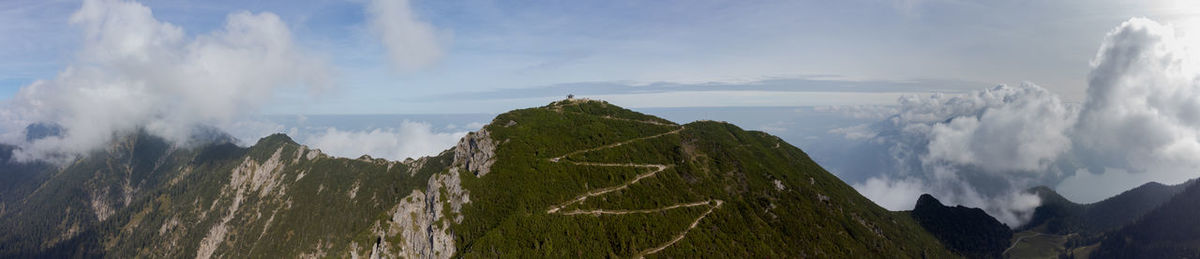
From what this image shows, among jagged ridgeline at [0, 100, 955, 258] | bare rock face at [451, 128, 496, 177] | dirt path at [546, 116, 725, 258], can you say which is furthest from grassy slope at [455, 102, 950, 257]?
bare rock face at [451, 128, 496, 177]

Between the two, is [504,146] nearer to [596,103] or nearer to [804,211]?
[596,103]

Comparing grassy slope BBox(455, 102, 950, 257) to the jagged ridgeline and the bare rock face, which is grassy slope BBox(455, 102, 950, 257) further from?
the bare rock face

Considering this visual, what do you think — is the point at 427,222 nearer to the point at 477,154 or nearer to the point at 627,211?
the point at 477,154

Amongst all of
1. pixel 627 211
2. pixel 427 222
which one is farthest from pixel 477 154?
pixel 627 211

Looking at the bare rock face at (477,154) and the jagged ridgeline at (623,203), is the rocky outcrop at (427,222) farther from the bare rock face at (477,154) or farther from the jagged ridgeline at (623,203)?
the bare rock face at (477,154)

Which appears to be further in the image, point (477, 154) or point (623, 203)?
point (477, 154)
